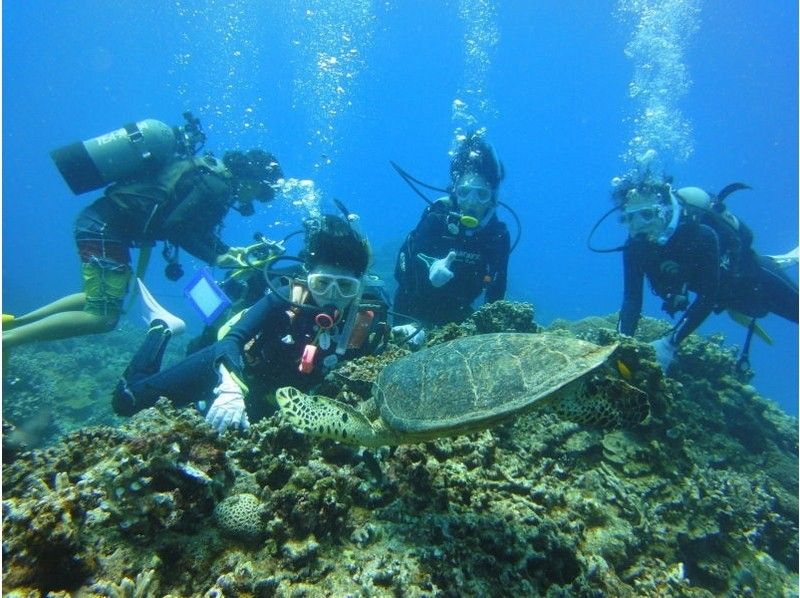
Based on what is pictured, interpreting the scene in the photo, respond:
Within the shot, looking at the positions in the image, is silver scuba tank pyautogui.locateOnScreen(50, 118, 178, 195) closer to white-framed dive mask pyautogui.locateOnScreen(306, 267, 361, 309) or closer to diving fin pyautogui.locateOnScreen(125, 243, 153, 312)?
diving fin pyautogui.locateOnScreen(125, 243, 153, 312)

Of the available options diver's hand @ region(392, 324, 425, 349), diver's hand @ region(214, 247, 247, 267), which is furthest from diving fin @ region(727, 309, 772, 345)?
diver's hand @ region(214, 247, 247, 267)

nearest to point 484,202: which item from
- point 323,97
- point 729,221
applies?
point 729,221

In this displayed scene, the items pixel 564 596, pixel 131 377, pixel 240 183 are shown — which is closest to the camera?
pixel 564 596

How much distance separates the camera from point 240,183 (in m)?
7.28

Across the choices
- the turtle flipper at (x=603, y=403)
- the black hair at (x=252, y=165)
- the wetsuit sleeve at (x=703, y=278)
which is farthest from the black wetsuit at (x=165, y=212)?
the wetsuit sleeve at (x=703, y=278)

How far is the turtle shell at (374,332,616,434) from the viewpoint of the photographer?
2.73 m

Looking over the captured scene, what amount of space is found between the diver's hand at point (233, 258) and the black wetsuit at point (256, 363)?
77.8 inches

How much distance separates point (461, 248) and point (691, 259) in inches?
154

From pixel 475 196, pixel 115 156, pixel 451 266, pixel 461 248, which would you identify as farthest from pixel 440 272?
pixel 115 156

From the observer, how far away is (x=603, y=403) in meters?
3.06

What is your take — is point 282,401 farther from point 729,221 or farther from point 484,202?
point 729,221

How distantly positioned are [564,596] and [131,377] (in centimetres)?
476

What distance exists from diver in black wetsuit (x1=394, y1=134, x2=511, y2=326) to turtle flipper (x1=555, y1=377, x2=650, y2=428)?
4536mm

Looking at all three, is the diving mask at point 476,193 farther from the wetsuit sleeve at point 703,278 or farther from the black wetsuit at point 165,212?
the black wetsuit at point 165,212
